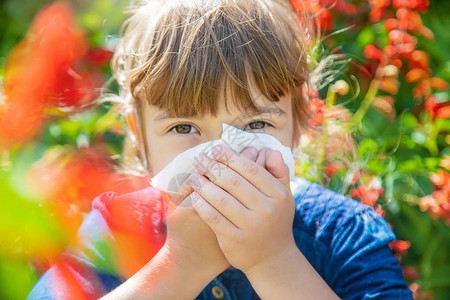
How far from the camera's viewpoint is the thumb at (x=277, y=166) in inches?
41.9

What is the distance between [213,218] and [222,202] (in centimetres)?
4

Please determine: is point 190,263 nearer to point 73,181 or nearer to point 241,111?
point 241,111

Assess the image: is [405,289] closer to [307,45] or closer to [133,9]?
[307,45]

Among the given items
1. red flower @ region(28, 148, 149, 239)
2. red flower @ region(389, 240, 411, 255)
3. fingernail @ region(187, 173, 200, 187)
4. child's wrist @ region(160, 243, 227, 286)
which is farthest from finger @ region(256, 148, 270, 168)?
red flower @ region(389, 240, 411, 255)

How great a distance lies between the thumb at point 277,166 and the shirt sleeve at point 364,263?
1.13ft

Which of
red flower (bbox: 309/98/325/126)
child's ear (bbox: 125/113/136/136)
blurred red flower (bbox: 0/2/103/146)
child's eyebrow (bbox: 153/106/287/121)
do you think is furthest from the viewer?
blurred red flower (bbox: 0/2/103/146)

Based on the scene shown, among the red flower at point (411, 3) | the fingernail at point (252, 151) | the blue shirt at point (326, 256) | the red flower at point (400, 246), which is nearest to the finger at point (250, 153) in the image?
the fingernail at point (252, 151)

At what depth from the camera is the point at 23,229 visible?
1.55 metres

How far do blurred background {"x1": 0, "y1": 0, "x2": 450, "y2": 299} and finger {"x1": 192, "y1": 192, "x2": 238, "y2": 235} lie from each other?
1.82 ft

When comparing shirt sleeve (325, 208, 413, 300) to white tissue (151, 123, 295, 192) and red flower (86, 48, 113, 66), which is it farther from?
red flower (86, 48, 113, 66)

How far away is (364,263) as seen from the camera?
1.29 m

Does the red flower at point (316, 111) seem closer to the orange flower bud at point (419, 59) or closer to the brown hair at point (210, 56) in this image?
the brown hair at point (210, 56)

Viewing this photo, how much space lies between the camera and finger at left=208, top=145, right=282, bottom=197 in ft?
3.38

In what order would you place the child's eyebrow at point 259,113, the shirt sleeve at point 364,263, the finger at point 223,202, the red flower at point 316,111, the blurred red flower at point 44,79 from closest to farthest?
the finger at point 223,202
the child's eyebrow at point 259,113
the shirt sleeve at point 364,263
the red flower at point 316,111
the blurred red flower at point 44,79
